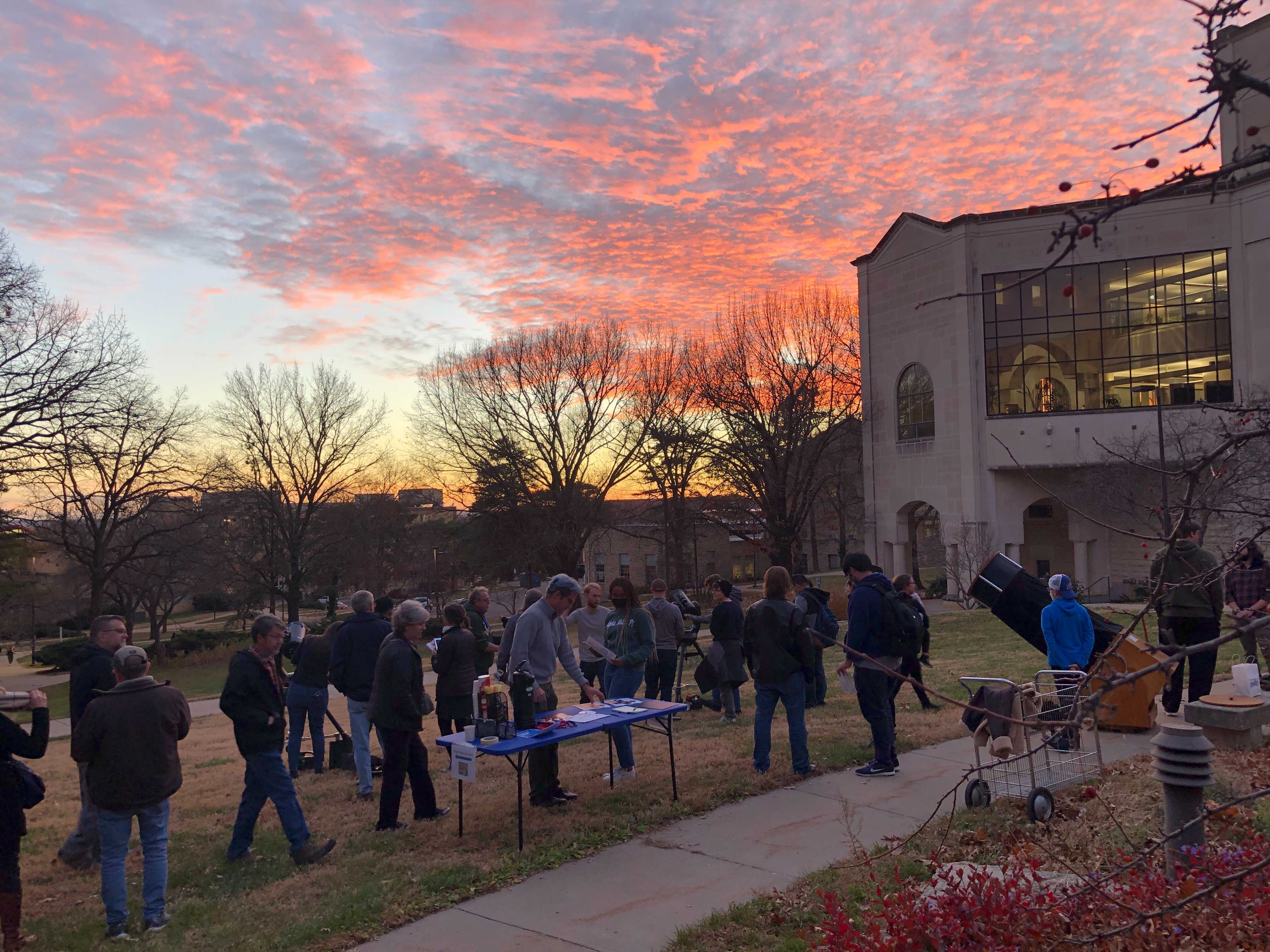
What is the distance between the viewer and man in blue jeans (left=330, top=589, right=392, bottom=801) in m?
8.64

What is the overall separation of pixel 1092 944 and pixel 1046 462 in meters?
35.0

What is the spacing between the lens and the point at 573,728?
23.5 ft

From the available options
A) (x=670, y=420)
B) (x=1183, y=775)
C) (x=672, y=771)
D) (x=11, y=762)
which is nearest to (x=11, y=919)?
(x=11, y=762)

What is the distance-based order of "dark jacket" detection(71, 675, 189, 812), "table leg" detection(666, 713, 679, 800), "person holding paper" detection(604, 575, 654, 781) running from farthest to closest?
"person holding paper" detection(604, 575, 654, 781) < "table leg" detection(666, 713, 679, 800) < "dark jacket" detection(71, 675, 189, 812)

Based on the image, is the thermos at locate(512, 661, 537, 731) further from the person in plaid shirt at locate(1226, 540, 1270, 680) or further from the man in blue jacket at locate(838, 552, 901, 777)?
the person in plaid shirt at locate(1226, 540, 1270, 680)

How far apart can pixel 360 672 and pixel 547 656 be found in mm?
2041

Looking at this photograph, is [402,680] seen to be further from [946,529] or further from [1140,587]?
[946,529]

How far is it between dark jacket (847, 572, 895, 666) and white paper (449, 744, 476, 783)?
3.67 metres

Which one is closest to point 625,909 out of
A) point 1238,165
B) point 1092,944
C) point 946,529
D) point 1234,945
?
point 1092,944

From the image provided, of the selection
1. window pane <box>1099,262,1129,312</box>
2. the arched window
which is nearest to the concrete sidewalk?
the arched window

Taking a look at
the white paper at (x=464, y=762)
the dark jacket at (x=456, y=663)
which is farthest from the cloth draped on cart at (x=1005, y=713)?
the dark jacket at (x=456, y=663)

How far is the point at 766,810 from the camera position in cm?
733

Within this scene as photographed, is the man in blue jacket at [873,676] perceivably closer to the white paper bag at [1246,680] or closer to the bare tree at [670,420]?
the white paper bag at [1246,680]

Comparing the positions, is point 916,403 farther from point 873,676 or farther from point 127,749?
point 127,749
